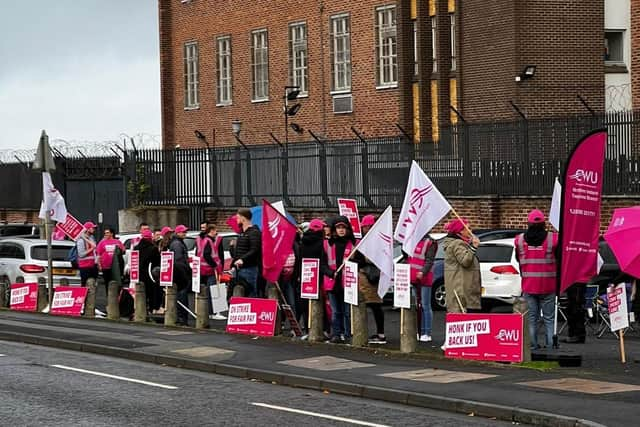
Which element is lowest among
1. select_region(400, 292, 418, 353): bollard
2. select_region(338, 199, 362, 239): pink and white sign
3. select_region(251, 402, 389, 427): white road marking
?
select_region(251, 402, 389, 427): white road marking

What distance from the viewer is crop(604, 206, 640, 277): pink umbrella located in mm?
17969

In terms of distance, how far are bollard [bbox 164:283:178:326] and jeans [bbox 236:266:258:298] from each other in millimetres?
2055

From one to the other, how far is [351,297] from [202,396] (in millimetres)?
4967

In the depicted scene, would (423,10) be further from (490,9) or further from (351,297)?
(351,297)

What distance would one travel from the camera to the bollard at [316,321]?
69.6 ft

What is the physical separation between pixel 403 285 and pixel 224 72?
33.8 meters

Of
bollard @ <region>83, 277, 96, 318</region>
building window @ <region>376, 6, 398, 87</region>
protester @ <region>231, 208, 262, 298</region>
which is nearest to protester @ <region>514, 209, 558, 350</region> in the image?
protester @ <region>231, 208, 262, 298</region>

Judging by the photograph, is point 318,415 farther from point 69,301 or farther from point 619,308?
point 69,301

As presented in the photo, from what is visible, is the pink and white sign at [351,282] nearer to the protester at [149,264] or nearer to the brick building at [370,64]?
the protester at [149,264]

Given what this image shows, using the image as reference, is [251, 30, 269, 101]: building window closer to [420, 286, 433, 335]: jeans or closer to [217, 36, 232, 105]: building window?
[217, 36, 232, 105]: building window

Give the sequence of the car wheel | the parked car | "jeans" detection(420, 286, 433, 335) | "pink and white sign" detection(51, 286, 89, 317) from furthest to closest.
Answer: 1. the parked car
2. "pink and white sign" detection(51, 286, 89, 317)
3. the car wheel
4. "jeans" detection(420, 286, 433, 335)

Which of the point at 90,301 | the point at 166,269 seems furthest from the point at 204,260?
the point at 90,301

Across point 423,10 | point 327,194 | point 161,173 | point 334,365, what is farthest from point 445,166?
point 334,365

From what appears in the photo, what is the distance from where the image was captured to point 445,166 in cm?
3544
